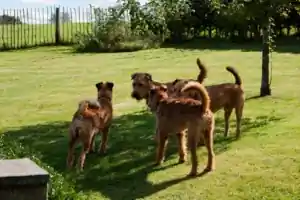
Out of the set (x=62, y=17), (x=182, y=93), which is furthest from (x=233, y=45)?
(x=182, y=93)

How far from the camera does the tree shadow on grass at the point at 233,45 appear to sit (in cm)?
2621

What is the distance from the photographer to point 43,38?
3300 centimetres

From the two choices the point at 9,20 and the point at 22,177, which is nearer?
the point at 22,177

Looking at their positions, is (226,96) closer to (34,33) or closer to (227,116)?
(227,116)

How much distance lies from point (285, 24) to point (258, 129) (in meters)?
19.6

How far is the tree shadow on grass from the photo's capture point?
26.2 metres

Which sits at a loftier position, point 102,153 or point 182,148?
point 182,148

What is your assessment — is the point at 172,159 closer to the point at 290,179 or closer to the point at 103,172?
the point at 103,172

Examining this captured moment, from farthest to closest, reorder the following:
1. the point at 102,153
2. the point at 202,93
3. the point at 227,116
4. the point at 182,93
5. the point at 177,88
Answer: the point at 227,116 → the point at 177,88 → the point at 102,153 → the point at 182,93 → the point at 202,93

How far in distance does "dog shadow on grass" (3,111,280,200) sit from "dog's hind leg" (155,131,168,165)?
12 cm

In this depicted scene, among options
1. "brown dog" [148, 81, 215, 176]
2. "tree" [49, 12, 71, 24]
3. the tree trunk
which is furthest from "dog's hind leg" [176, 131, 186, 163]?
"tree" [49, 12, 71, 24]

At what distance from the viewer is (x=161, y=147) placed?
8.63m

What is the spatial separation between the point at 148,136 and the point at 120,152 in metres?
1.03

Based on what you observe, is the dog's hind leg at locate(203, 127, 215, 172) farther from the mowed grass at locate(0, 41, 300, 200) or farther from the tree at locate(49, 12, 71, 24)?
the tree at locate(49, 12, 71, 24)
